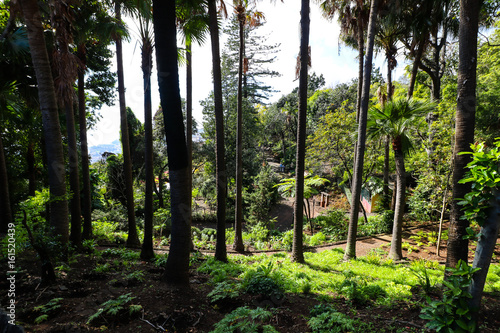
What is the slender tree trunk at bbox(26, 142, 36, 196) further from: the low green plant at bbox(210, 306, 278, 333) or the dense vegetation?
the low green plant at bbox(210, 306, 278, 333)

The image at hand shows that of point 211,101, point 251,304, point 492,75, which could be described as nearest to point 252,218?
point 211,101

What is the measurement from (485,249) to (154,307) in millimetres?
4772

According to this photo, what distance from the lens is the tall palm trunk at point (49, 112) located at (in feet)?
18.0

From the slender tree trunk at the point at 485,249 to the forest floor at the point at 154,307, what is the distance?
1.02 metres

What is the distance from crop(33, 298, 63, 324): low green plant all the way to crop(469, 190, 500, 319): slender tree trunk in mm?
5631

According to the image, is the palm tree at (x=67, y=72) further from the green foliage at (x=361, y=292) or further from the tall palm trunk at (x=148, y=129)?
the green foliage at (x=361, y=292)

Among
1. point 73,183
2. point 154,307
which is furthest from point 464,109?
point 73,183

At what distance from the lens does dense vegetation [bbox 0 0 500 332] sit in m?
3.69

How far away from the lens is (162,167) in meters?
18.2

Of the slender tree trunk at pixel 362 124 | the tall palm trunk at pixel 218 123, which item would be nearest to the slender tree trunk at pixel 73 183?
the tall palm trunk at pixel 218 123

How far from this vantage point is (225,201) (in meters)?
9.34

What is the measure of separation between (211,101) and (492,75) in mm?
16793

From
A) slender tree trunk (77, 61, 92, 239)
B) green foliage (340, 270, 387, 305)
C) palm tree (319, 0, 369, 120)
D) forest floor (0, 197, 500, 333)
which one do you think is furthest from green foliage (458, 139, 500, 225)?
slender tree trunk (77, 61, 92, 239)

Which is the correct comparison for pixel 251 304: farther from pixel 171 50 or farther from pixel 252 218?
pixel 252 218
